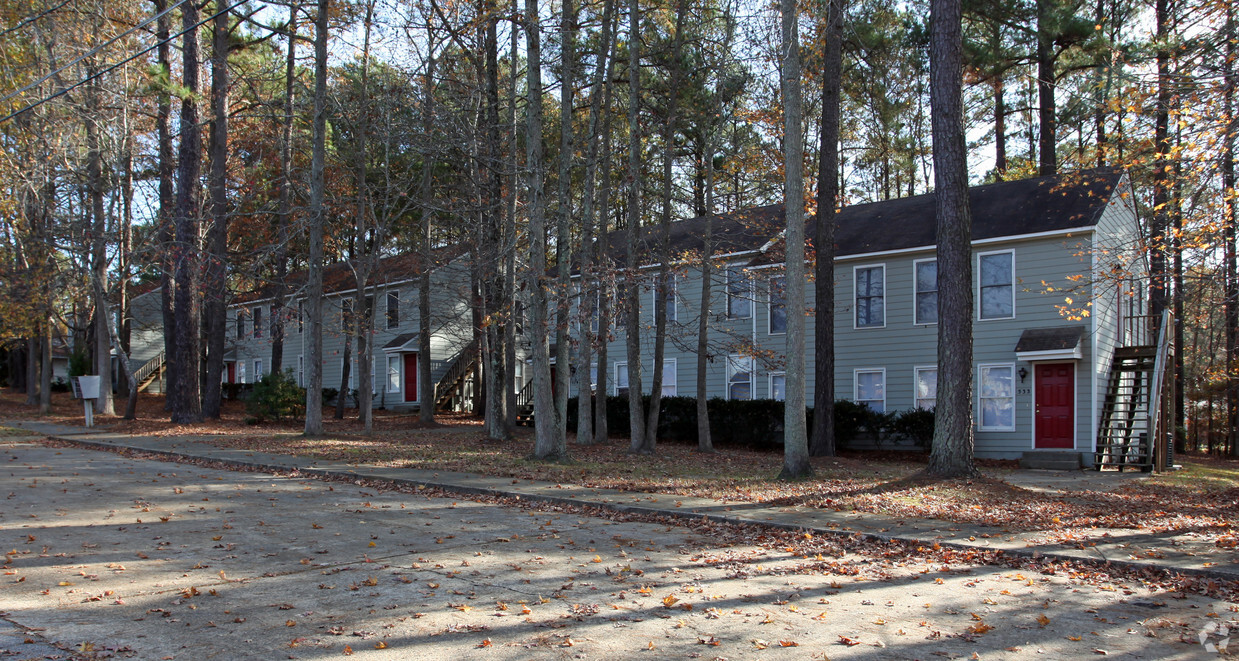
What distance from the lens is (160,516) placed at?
30.3ft

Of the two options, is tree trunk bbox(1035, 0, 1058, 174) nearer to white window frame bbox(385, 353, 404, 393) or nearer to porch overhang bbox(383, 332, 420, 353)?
porch overhang bbox(383, 332, 420, 353)

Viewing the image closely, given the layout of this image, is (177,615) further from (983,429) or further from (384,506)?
(983,429)

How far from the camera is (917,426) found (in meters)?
20.3

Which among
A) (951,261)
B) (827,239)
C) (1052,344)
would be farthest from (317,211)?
(1052,344)

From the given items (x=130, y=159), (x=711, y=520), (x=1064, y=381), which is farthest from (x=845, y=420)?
(x=130, y=159)

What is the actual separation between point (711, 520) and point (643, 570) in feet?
9.09

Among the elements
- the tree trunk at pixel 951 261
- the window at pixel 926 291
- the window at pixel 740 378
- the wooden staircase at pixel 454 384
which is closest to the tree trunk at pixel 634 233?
the tree trunk at pixel 951 261

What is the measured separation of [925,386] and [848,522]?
515 inches

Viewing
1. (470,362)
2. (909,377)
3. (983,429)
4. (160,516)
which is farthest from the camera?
(470,362)

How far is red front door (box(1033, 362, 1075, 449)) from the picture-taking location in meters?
19.1

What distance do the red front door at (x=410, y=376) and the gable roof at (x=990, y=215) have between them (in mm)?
17193

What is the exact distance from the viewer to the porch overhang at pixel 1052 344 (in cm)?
1847

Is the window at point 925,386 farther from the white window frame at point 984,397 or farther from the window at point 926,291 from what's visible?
the window at point 926,291
